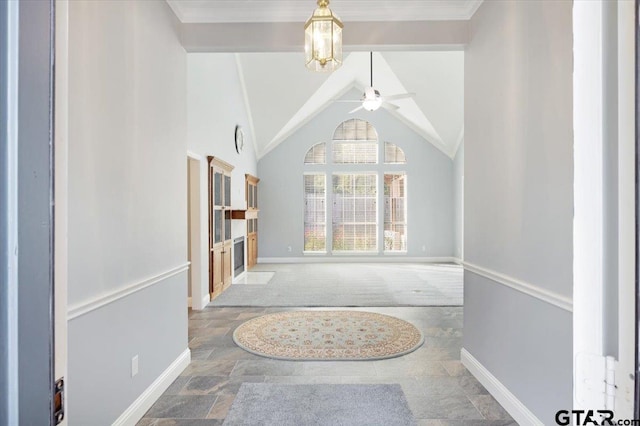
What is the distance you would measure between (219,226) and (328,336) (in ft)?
Result: 8.88

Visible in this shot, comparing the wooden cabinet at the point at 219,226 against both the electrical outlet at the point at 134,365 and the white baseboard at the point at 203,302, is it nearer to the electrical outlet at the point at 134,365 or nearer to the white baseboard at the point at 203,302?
the white baseboard at the point at 203,302

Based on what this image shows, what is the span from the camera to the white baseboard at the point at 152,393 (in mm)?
2146

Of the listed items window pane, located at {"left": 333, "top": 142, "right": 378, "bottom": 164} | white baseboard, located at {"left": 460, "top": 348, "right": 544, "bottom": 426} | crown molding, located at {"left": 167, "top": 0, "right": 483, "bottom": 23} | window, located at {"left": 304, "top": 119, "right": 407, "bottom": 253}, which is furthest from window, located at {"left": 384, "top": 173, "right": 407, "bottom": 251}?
crown molding, located at {"left": 167, "top": 0, "right": 483, "bottom": 23}

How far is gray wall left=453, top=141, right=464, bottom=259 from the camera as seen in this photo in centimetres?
875

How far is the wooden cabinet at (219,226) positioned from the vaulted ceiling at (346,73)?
2114mm

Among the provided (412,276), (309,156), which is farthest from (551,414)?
(309,156)

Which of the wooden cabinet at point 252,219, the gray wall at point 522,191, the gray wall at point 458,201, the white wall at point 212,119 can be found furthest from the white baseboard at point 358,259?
the gray wall at point 522,191

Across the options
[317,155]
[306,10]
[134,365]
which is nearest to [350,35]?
[306,10]

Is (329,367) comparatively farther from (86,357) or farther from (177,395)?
(86,357)

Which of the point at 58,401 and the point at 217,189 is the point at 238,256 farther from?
the point at 58,401

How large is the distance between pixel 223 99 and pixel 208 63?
84 centimetres

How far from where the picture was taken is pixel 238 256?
23.8 ft

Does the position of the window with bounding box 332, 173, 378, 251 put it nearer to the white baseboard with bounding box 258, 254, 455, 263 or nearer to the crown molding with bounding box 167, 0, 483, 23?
the white baseboard with bounding box 258, 254, 455, 263

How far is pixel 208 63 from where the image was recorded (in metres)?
5.14
